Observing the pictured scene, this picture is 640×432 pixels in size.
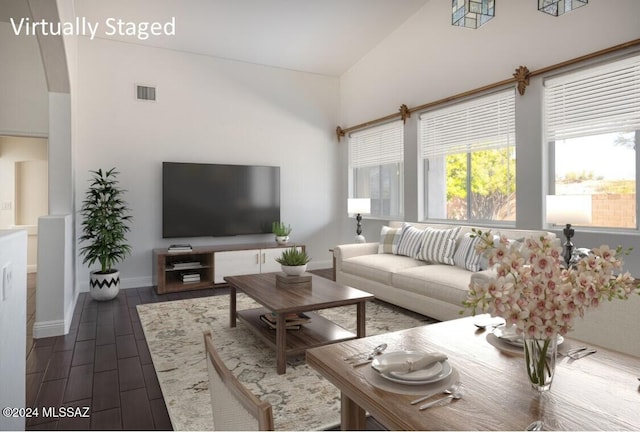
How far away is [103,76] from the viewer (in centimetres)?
490

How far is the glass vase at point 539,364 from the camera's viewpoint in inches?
39.8

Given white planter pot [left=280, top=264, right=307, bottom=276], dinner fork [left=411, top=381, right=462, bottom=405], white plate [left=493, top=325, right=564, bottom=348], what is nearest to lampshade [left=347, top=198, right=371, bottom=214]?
white planter pot [left=280, top=264, right=307, bottom=276]

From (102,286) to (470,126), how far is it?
439 cm

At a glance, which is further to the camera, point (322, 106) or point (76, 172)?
point (322, 106)

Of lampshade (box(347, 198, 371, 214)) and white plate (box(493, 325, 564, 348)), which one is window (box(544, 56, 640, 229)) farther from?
white plate (box(493, 325, 564, 348))

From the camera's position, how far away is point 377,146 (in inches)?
226

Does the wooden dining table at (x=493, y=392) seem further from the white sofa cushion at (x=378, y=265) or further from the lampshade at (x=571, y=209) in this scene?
the white sofa cushion at (x=378, y=265)

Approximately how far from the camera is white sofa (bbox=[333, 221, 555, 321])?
3233 mm

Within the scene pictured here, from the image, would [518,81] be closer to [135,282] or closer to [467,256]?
[467,256]

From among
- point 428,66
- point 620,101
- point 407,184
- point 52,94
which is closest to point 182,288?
point 52,94

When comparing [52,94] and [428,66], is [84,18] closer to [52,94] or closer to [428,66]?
[52,94]

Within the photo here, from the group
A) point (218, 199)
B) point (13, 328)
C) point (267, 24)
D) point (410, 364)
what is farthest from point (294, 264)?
point (267, 24)

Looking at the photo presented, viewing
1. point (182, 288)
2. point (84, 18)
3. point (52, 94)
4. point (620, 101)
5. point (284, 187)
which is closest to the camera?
point (620, 101)

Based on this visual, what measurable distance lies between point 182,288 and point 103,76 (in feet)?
9.15
